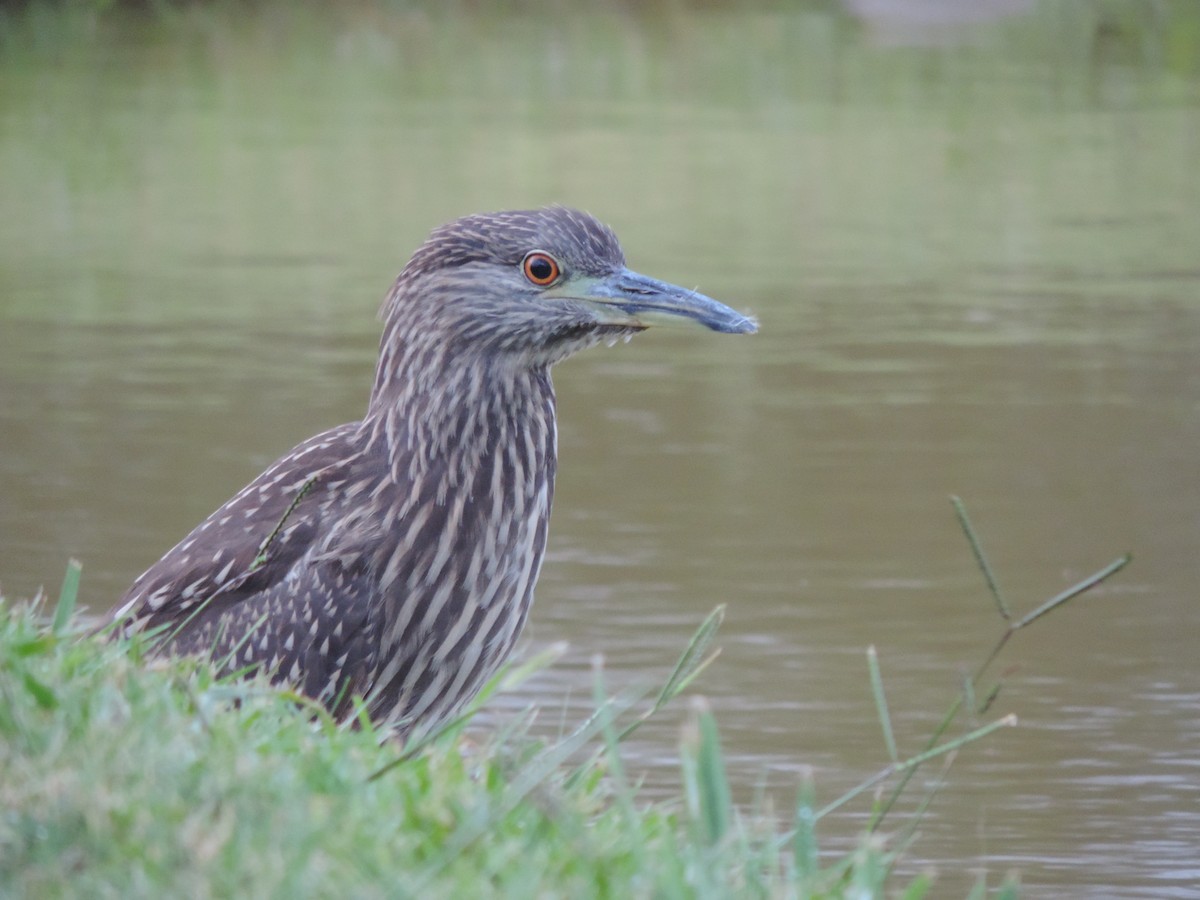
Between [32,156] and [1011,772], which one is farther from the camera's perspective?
[32,156]

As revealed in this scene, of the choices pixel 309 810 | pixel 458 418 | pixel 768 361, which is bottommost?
pixel 768 361

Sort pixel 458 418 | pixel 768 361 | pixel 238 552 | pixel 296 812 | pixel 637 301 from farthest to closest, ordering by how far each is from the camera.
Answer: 1. pixel 768 361
2. pixel 637 301
3. pixel 458 418
4. pixel 238 552
5. pixel 296 812

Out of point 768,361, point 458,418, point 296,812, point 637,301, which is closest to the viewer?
point 296,812

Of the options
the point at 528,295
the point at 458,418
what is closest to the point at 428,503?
the point at 458,418

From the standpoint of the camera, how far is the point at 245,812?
10.8 ft

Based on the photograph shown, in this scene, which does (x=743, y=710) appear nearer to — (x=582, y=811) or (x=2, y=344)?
(x=582, y=811)

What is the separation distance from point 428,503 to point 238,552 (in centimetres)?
40

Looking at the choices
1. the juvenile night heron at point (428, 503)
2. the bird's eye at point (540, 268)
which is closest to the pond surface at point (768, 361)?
the juvenile night heron at point (428, 503)

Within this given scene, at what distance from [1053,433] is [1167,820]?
4.48 metres

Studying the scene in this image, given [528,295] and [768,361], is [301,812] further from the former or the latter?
[768,361]

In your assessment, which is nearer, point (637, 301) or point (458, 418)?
point (458, 418)

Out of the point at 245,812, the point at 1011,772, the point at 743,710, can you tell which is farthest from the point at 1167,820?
the point at 245,812

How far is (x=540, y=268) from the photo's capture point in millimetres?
5289

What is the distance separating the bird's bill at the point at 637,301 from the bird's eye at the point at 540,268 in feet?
0.14
